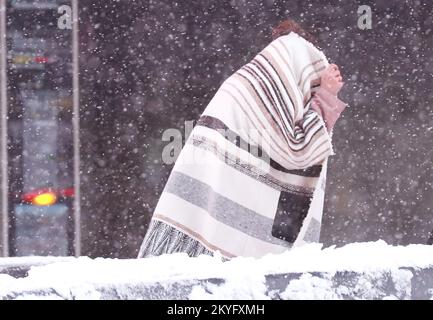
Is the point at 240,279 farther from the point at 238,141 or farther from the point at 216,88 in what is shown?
the point at 216,88

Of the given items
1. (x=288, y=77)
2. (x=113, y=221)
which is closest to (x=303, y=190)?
(x=288, y=77)

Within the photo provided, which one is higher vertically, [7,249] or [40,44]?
[40,44]

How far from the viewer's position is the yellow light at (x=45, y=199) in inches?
177

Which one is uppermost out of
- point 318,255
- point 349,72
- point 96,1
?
point 96,1

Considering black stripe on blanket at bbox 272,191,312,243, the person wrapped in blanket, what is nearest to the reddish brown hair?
the person wrapped in blanket

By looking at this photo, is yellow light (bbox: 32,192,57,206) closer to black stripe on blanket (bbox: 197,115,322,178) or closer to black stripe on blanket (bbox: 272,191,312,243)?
black stripe on blanket (bbox: 197,115,322,178)

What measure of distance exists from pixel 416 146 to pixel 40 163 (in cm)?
242

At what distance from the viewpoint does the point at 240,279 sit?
1.13 metres

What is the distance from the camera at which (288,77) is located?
2.88 meters

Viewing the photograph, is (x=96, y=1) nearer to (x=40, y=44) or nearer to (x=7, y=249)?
(x=40, y=44)

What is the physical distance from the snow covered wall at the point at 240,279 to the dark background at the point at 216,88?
351cm

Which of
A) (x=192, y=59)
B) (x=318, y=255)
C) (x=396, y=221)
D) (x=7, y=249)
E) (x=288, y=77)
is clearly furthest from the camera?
(x=396, y=221)

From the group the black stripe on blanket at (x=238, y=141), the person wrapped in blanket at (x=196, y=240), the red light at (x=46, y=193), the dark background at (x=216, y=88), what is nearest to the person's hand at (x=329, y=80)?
the person wrapped in blanket at (x=196, y=240)

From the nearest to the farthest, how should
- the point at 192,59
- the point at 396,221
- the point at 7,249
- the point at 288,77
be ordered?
the point at 288,77
the point at 7,249
the point at 192,59
the point at 396,221
